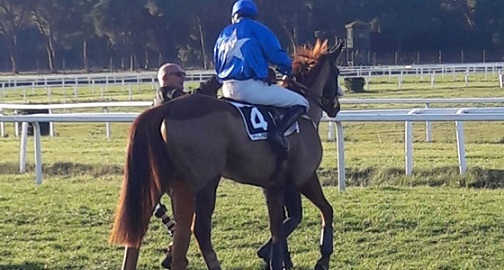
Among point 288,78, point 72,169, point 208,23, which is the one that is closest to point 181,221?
point 288,78

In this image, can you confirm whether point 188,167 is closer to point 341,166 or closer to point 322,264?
point 322,264

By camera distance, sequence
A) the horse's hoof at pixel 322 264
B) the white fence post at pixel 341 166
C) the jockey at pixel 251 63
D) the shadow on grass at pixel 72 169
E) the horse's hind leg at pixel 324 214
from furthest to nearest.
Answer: the shadow on grass at pixel 72 169 → the white fence post at pixel 341 166 → the horse's hind leg at pixel 324 214 → the horse's hoof at pixel 322 264 → the jockey at pixel 251 63

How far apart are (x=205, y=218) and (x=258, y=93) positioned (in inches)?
37.4

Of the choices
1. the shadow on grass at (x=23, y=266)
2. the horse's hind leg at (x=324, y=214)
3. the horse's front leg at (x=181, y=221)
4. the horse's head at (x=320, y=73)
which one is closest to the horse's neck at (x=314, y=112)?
the horse's head at (x=320, y=73)

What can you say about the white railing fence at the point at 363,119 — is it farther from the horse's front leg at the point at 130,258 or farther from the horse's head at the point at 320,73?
the horse's front leg at the point at 130,258

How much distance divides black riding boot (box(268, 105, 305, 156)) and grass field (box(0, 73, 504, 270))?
36.4 inches

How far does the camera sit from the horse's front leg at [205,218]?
555 cm

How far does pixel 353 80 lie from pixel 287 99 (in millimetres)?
26144

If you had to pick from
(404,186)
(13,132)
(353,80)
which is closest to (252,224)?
(404,186)

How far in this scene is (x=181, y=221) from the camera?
5848 millimetres

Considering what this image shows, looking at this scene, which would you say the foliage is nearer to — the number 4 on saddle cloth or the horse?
the number 4 on saddle cloth

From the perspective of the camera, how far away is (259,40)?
19.4 ft

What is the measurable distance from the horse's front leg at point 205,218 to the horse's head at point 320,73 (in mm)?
1464

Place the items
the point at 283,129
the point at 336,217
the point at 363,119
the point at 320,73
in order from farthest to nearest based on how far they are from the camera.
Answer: the point at 363,119
the point at 336,217
the point at 320,73
the point at 283,129
